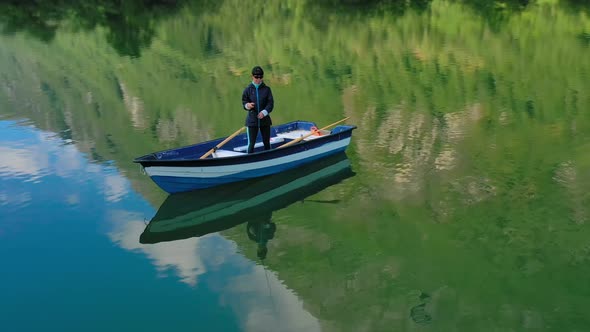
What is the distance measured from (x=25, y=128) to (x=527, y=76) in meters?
34.8

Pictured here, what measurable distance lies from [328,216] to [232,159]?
3873 mm

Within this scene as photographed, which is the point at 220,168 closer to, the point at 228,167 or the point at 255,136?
the point at 228,167

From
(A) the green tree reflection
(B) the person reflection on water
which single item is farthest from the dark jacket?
(A) the green tree reflection

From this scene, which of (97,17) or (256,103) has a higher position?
(256,103)

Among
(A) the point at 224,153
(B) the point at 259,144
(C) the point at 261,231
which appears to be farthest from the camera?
(B) the point at 259,144

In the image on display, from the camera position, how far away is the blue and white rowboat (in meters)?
22.4

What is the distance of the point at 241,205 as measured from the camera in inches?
925

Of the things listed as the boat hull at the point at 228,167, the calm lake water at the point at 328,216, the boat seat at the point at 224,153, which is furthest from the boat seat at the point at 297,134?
the boat seat at the point at 224,153

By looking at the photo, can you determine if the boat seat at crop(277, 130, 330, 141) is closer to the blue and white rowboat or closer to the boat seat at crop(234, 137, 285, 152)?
the blue and white rowboat

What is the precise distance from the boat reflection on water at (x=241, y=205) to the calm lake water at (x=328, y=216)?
76 millimetres

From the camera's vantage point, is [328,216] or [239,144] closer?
[328,216]

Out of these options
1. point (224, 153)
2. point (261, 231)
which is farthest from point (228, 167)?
point (261, 231)

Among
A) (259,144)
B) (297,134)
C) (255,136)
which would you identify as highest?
(255,136)

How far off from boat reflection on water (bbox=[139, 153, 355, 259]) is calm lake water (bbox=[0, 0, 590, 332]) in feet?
0.25
